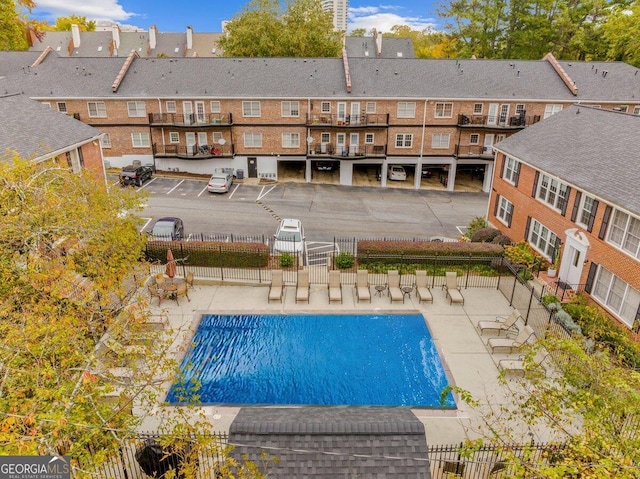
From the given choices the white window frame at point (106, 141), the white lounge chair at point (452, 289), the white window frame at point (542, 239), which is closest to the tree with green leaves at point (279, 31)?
the white window frame at point (106, 141)

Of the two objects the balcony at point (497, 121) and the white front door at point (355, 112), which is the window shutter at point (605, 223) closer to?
the balcony at point (497, 121)

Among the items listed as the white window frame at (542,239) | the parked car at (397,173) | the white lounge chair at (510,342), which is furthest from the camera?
the parked car at (397,173)

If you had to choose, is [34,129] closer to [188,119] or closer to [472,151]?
[188,119]

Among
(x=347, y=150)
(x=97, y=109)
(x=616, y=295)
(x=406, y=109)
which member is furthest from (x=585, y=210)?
(x=97, y=109)

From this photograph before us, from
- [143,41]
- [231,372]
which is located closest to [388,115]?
[231,372]

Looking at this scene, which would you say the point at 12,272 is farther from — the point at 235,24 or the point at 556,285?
the point at 235,24

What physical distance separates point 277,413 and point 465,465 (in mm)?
4941

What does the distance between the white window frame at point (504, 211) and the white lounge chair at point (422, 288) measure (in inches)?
365

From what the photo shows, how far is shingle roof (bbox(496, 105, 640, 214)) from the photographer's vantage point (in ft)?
56.9

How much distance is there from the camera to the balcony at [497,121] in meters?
36.7

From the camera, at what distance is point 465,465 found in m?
10.7

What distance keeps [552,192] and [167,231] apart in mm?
20219

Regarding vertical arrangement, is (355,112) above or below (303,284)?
above

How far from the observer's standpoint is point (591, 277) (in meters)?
18.5
